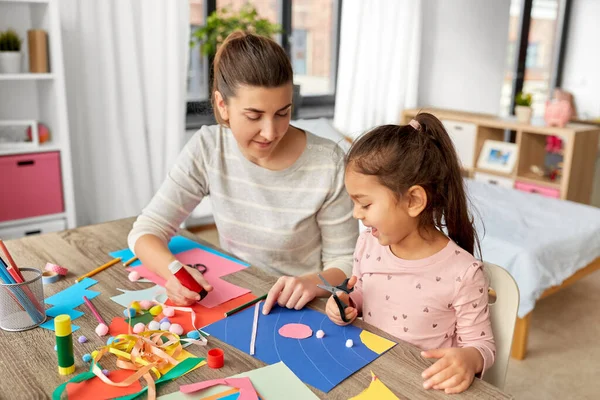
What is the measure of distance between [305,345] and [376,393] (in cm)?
16

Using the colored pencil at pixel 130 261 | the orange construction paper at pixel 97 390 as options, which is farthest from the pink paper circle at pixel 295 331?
the colored pencil at pixel 130 261

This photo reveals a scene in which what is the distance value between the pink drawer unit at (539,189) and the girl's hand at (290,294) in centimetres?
276

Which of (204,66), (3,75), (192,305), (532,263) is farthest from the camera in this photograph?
(204,66)

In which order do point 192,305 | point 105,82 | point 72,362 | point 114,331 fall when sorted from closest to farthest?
point 72,362, point 114,331, point 192,305, point 105,82

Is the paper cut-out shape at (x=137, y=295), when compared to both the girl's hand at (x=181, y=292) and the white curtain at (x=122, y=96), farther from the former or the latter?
the white curtain at (x=122, y=96)

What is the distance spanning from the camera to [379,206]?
38.4 inches

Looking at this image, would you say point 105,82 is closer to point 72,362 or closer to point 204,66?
point 204,66

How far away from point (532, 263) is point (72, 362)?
1.69 m

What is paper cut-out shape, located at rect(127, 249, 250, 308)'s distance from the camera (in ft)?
3.59

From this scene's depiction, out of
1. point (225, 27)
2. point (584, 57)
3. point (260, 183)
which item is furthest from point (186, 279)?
point (584, 57)

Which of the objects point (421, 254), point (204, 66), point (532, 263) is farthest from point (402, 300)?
point (204, 66)

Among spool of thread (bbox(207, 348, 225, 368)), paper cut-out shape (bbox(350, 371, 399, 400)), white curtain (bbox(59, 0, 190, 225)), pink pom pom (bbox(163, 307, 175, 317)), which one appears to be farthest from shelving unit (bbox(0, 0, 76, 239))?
paper cut-out shape (bbox(350, 371, 399, 400))

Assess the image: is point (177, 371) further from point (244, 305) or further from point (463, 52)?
point (463, 52)

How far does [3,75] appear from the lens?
7.54 feet
